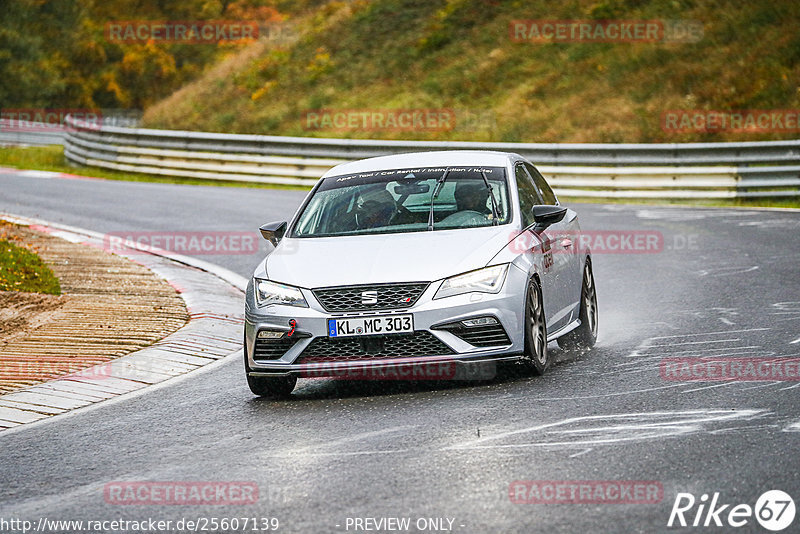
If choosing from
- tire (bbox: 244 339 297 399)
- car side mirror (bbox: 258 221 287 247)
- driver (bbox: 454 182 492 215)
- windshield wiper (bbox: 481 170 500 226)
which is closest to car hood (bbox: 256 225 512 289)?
windshield wiper (bbox: 481 170 500 226)

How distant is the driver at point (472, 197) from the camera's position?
9376mm

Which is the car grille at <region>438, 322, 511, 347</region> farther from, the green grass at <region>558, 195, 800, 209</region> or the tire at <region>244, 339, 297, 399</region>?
the green grass at <region>558, 195, 800, 209</region>

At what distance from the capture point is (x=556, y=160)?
25562 millimetres

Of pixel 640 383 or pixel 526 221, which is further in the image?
pixel 526 221

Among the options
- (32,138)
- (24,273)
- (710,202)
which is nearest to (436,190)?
(24,273)

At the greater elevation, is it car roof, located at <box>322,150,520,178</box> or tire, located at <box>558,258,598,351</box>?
car roof, located at <box>322,150,520,178</box>

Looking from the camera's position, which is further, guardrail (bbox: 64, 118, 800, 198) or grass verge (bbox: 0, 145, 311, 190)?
grass verge (bbox: 0, 145, 311, 190)

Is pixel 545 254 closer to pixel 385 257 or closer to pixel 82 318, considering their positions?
pixel 385 257

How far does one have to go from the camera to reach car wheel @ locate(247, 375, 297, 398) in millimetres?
8562

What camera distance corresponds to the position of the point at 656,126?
31.9 meters

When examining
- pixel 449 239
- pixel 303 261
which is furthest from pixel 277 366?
pixel 449 239

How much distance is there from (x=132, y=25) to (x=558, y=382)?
83905mm

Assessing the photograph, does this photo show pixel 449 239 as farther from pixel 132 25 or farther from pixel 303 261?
pixel 132 25

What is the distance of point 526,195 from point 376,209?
1.26 metres
